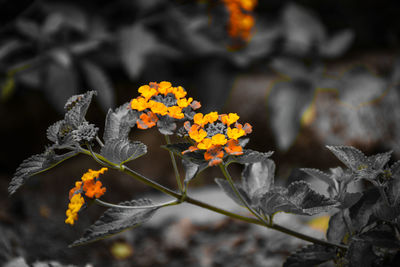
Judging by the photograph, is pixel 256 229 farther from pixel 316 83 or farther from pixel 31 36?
pixel 31 36

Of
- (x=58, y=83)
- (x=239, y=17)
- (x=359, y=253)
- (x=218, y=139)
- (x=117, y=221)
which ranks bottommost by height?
(x=359, y=253)

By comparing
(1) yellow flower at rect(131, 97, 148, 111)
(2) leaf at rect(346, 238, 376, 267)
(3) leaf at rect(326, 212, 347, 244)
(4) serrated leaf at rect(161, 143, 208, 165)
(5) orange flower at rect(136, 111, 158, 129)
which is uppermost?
(1) yellow flower at rect(131, 97, 148, 111)

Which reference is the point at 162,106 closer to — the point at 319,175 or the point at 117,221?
the point at 117,221

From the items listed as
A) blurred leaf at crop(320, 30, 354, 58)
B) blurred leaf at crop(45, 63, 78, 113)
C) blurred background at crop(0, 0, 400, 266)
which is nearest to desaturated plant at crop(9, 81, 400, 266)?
blurred background at crop(0, 0, 400, 266)

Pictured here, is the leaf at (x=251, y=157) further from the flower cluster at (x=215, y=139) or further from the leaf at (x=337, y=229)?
the leaf at (x=337, y=229)

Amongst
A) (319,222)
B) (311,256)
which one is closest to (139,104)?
(311,256)

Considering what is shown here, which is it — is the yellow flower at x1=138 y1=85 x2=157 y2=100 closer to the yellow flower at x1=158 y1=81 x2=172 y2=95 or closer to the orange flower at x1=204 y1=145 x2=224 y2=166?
the yellow flower at x1=158 y1=81 x2=172 y2=95
